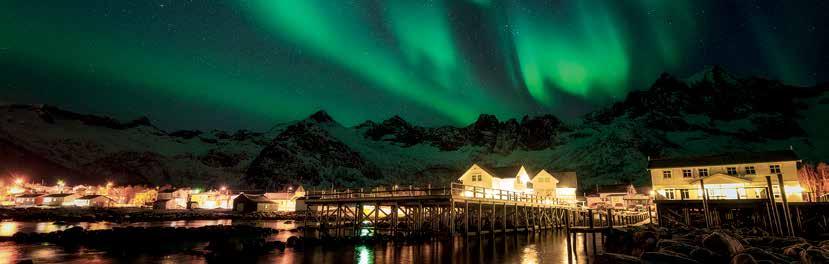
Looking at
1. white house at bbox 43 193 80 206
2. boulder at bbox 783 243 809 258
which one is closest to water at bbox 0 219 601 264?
boulder at bbox 783 243 809 258

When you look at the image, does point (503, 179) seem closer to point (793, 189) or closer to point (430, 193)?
point (430, 193)

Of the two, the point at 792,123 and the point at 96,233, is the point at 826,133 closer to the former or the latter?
the point at 792,123

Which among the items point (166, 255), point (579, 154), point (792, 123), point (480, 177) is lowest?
point (166, 255)

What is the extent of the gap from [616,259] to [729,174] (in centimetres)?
3803

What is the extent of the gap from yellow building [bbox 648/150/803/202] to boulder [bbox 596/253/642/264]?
27.1 metres

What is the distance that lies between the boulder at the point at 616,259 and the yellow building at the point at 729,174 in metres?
27.1

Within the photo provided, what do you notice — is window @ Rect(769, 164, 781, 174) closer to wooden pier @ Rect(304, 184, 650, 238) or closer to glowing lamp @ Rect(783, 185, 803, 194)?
glowing lamp @ Rect(783, 185, 803, 194)

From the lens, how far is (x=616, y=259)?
17.3 meters

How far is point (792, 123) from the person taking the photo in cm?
18275

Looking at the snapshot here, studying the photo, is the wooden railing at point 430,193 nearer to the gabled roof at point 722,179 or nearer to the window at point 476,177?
the window at point 476,177

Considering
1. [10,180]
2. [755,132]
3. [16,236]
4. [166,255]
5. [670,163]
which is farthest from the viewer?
[755,132]

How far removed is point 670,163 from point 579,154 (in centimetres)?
14685

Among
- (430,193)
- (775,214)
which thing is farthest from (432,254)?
(775,214)

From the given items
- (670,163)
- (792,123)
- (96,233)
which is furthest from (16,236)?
(792,123)
